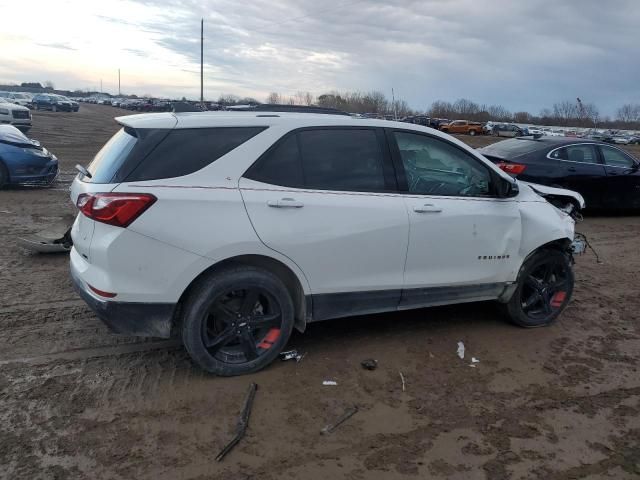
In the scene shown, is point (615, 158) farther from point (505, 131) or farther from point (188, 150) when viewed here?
point (505, 131)

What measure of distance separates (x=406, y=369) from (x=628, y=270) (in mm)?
4546

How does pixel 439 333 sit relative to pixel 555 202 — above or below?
below

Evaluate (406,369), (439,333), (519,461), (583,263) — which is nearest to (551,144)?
(583,263)

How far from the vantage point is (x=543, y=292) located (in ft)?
16.4

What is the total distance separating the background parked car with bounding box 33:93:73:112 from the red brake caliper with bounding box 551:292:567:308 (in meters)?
56.7

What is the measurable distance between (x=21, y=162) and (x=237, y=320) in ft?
28.4

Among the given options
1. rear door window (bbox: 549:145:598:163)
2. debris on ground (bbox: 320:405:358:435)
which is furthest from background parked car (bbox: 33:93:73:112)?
debris on ground (bbox: 320:405:358:435)

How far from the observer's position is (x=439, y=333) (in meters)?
4.79

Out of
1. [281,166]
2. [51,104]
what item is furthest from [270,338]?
[51,104]

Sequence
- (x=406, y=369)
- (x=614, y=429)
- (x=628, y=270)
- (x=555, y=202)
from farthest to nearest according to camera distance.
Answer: (x=628, y=270), (x=555, y=202), (x=406, y=369), (x=614, y=429)

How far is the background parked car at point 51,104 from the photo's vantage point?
173 ft

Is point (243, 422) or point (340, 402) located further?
point (340, 402)

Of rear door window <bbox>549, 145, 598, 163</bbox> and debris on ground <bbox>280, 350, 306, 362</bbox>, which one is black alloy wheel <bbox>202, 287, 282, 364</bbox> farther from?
rear door window <bbox>549, 145, 598, 163</bbox>

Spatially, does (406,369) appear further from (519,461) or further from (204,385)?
(204,385)
